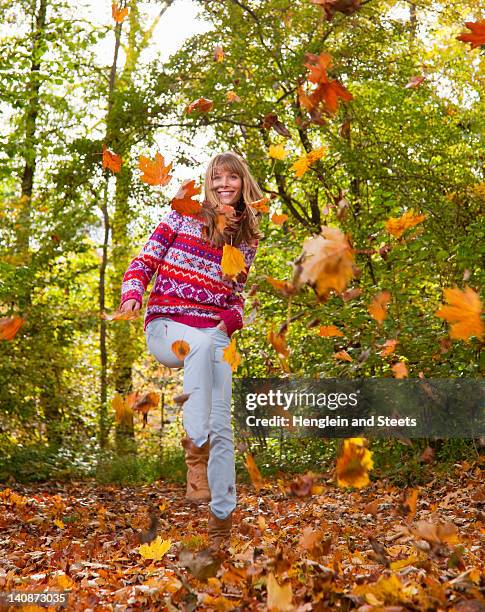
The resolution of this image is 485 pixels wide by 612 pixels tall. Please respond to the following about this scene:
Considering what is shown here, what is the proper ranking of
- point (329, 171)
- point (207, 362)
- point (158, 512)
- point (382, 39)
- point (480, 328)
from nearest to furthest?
1. point (480, 328)
2. point (207, 362)
3. point (158, 512)
4. point (329, 171)
5. point (382, 39)

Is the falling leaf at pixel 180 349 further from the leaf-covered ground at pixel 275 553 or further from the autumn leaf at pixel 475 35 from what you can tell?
the autumn leaf at pixel 475 35

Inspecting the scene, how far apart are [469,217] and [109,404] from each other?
550 cm

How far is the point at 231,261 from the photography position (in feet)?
12.0

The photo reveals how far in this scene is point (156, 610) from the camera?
234cm

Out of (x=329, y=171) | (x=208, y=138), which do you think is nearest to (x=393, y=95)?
(x=329, y=171)

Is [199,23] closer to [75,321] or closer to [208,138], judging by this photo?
[208,138]

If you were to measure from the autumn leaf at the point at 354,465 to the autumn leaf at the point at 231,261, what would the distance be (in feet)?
3.61

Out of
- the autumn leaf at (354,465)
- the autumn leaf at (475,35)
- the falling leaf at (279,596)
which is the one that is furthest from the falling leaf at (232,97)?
the falling leaf at (279,596)

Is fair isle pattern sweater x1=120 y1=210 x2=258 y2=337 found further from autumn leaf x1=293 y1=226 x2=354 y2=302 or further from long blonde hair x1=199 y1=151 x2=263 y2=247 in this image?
autumn leaf x1=293 y1=226 x2=354 y2=302

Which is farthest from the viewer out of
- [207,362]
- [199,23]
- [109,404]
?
[109,404]

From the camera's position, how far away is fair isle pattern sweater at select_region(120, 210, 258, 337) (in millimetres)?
3662

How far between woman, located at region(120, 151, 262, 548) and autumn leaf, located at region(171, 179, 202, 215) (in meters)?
0.03

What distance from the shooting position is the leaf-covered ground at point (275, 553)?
7.39 ft

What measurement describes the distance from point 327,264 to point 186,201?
1516 mm
